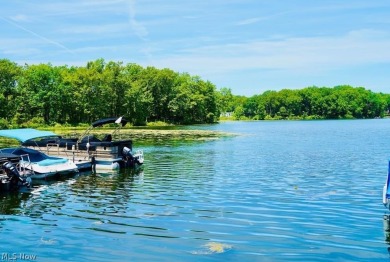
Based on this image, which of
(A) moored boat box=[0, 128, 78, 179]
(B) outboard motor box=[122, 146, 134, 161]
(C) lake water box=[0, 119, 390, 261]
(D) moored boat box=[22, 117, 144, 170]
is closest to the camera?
(C) lake water box=[0, 119, 390, 261]

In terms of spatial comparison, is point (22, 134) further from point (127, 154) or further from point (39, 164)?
point (127, 154)

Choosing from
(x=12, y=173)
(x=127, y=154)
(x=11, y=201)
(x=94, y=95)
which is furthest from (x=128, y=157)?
(x=94, y=95)

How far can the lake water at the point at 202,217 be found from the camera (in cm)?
1420

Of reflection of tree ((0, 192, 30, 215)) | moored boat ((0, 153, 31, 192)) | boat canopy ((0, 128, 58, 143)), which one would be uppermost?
boat canopy ((0, 128, 58, 143))

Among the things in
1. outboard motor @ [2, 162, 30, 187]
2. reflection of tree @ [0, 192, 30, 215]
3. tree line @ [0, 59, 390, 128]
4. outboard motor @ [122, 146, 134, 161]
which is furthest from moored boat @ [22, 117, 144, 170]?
tree line @ [0, 59, 390, 128]

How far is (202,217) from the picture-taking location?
61.5 ft

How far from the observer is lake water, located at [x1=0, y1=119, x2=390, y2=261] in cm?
1420

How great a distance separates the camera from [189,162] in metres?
39.2

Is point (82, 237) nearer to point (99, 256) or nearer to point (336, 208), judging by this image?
point (99, 256)

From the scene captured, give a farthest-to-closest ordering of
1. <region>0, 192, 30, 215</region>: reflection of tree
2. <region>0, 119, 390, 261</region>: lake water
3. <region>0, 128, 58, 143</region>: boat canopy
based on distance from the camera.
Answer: <region>0, 128, 58, 143</region>: boat canopy, <region>0, 192, 30, 215</region>: reflection of tree, <region>0, 119, 390, 261</region>: lake water

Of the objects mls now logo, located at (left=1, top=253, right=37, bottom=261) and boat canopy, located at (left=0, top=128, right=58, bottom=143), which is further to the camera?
boat canopy, located at (left=0, top=128, right=58, bottom=143)

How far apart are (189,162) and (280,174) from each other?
1016cm

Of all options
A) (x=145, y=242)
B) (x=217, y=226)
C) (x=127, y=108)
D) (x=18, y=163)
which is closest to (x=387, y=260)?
(x=217, y=226)

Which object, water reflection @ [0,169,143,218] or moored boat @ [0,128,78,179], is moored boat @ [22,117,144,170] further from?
water reflection @ [0,169,143,218]
